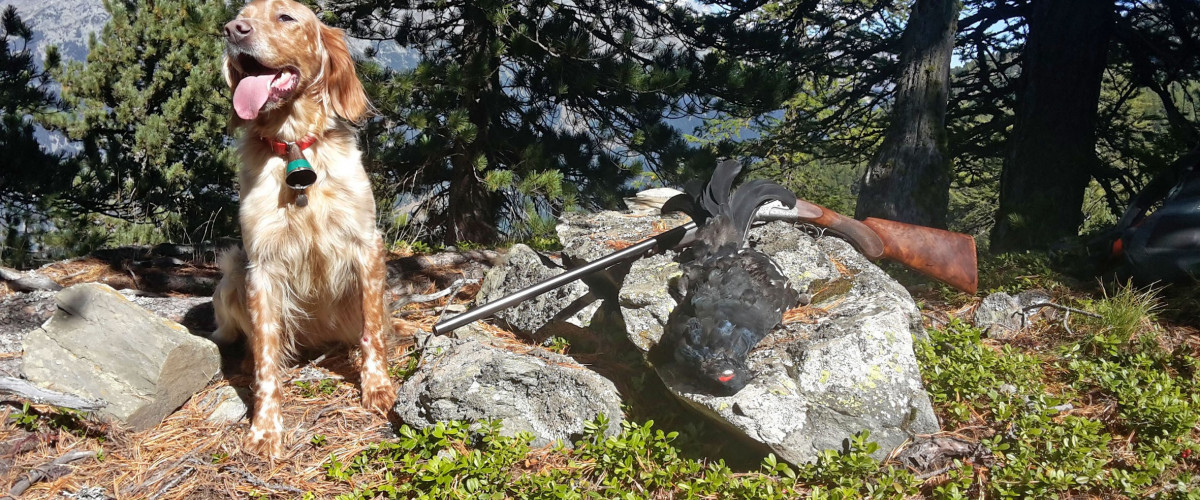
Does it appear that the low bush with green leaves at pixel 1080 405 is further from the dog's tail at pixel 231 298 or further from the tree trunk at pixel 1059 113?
the dog's tail at pixel 231 298

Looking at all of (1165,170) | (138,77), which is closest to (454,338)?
(1165,170)

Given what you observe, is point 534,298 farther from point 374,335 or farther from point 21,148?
point 21,148

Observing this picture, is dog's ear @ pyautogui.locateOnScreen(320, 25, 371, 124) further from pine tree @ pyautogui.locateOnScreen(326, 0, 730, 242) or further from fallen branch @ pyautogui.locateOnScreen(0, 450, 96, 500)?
pine tree @ pyautogui.locateOnScreen(326, 0, 730, 242)

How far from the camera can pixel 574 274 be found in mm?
3311

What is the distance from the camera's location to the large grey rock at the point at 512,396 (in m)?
2.75

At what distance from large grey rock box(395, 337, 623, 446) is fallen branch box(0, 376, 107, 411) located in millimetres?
1218

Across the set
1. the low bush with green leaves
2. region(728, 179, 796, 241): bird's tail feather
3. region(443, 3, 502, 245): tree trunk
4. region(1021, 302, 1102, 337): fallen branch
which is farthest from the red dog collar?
region(1021, 302, 1102, 337): fallen branch

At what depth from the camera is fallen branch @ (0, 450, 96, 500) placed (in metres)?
2.37

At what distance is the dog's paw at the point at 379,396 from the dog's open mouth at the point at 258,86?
1346 mm

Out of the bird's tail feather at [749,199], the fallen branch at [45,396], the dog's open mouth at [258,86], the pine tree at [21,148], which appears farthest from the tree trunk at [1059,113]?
the pine tree at [21,148]

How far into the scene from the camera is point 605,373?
3.24 metres

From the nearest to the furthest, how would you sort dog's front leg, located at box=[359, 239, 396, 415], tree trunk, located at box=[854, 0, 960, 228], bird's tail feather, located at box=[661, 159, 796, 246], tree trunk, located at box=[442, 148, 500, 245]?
dog's front leg, located at box=[359, 239, 396, 415]
bird's tail feather, located at box=[661, 159, 796, 246]
tree trunk, located at box=[854, 0, 960, 228]
tree trunk, located at box=[442, 148, 500, 245]

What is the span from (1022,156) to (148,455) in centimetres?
673

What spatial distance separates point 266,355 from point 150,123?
218 inches
